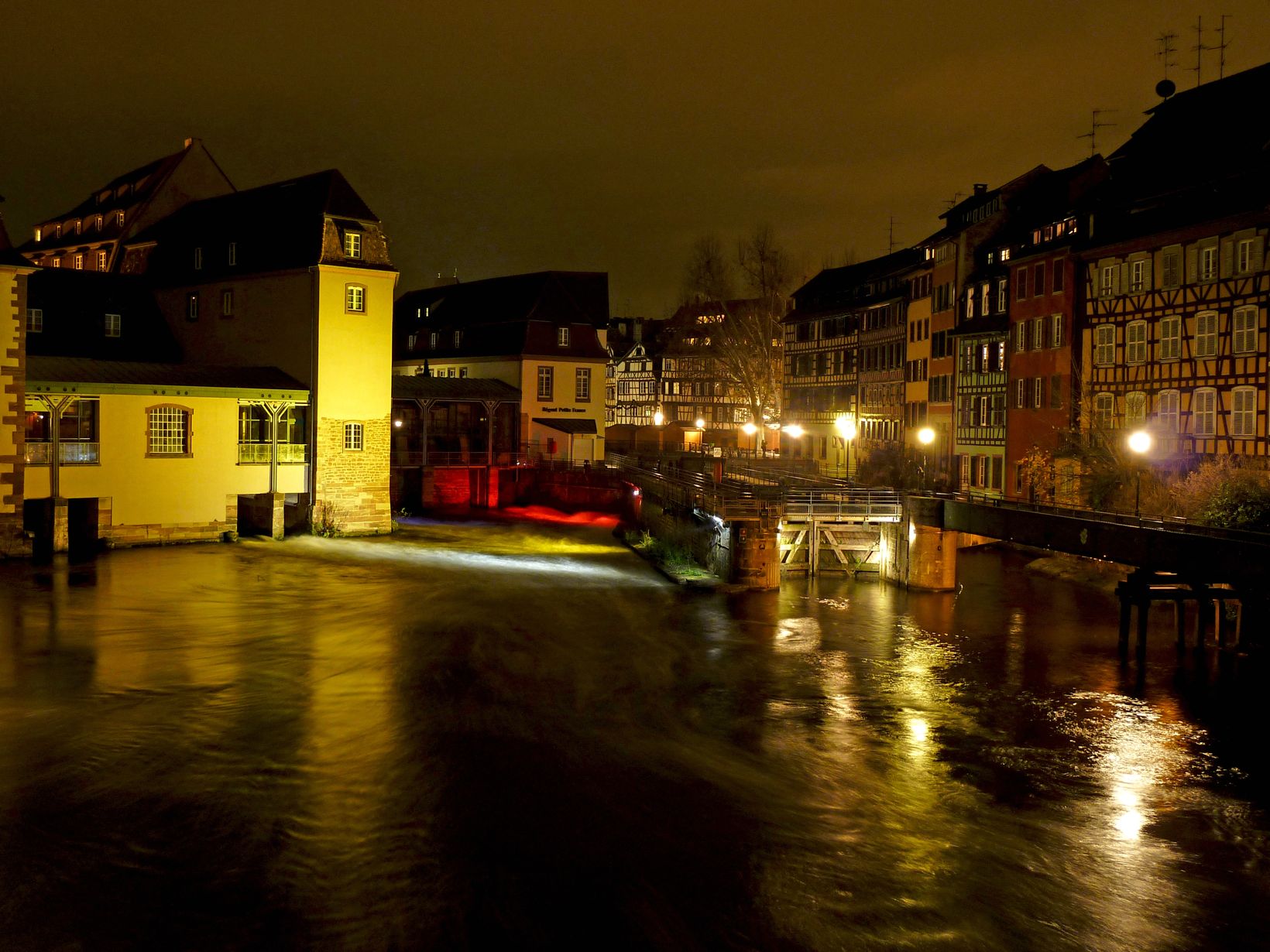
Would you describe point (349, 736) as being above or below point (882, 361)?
below

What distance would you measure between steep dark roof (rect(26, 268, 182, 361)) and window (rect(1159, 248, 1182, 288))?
33081 millimetres

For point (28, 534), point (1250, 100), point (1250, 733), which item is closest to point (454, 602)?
point (28, 534)

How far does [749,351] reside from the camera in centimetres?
5825

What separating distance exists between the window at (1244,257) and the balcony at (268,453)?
1077 inches

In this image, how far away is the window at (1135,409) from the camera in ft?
110

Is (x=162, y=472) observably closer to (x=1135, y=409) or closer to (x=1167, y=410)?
(x=1135, y=409)

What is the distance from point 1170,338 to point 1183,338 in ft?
2.28

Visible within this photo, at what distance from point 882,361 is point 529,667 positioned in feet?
126

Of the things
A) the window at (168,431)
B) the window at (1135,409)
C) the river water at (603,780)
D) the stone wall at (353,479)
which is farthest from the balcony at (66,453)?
the window at (1135,409)

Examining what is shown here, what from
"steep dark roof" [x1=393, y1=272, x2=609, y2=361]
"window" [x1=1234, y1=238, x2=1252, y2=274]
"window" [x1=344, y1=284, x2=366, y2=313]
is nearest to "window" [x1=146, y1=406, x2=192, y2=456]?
"window" [x1=344, y1=284, x2=366, y2=313]

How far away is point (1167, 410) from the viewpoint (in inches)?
1284

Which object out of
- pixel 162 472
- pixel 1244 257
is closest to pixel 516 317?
pixel 162 472

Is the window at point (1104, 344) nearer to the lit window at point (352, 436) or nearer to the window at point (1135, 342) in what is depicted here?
the window at point (1135, 342)

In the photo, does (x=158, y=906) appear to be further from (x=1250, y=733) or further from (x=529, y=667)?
(x=1250, y=733)
